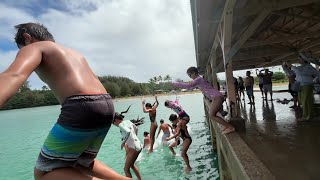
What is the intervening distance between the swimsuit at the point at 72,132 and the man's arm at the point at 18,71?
1.21 ft

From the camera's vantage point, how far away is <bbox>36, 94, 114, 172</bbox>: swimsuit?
2.13 meters

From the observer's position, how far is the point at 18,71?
5.88ft

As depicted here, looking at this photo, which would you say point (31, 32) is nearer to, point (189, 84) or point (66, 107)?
point (66, 107)

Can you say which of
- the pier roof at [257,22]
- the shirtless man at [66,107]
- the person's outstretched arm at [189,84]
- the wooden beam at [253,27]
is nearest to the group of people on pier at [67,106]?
the shirtless man at [66,107]

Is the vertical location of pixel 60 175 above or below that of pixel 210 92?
below

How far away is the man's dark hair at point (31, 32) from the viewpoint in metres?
2.27

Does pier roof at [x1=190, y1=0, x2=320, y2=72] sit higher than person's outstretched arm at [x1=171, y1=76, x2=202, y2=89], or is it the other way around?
pier roof at [x1=190, y1=0, x2=320, y2=72]

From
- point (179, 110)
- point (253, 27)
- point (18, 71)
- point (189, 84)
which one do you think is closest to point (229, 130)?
point (189, 84)

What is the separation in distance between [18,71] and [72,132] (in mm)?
553

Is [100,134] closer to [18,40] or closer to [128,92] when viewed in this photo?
[18,40]

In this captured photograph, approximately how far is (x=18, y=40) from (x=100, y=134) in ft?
2.95

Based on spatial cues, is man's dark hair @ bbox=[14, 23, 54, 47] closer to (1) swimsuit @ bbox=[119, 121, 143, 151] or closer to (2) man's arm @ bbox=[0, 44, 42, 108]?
(2) man's arm @ bbox=[0, 44, 42, 108]

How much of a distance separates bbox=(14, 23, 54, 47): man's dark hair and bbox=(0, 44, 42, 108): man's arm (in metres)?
0.28

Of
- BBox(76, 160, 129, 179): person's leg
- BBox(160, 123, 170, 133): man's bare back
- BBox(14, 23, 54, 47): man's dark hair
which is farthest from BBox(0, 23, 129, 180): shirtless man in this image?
BBox(160, 123, 170, 133): man's bare back
